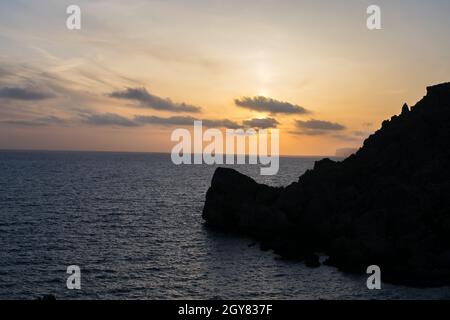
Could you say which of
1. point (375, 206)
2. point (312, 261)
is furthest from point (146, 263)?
point (375, 206)

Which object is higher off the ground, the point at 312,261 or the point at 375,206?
the point at 375,206

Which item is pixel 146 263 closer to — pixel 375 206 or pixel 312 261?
pixel 312 261

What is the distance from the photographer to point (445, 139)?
225 feet

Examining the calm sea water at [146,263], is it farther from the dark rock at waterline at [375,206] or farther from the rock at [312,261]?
the dark rock at waterline at [375,206]

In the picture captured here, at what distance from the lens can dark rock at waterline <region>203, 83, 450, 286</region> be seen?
176 feet

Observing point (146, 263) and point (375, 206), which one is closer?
point (146, 263)

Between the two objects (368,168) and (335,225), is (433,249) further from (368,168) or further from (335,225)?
(368,168)

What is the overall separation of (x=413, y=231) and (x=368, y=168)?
1794cm

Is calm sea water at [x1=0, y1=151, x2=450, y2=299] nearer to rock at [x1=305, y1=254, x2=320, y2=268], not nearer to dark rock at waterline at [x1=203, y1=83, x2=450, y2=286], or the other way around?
rock at [x1=305, y1=254, x2=320, y2=268]

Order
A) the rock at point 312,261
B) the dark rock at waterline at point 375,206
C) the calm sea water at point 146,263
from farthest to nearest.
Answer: the rock at point 312,261
the dark rock at waterline at point 375,206
the calm sea water at point 146,263

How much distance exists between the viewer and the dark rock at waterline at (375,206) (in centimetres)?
5359

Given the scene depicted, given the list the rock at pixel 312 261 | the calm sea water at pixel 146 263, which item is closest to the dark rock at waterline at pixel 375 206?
the rock at pixel 312 261

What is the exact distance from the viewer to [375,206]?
61625 mm
